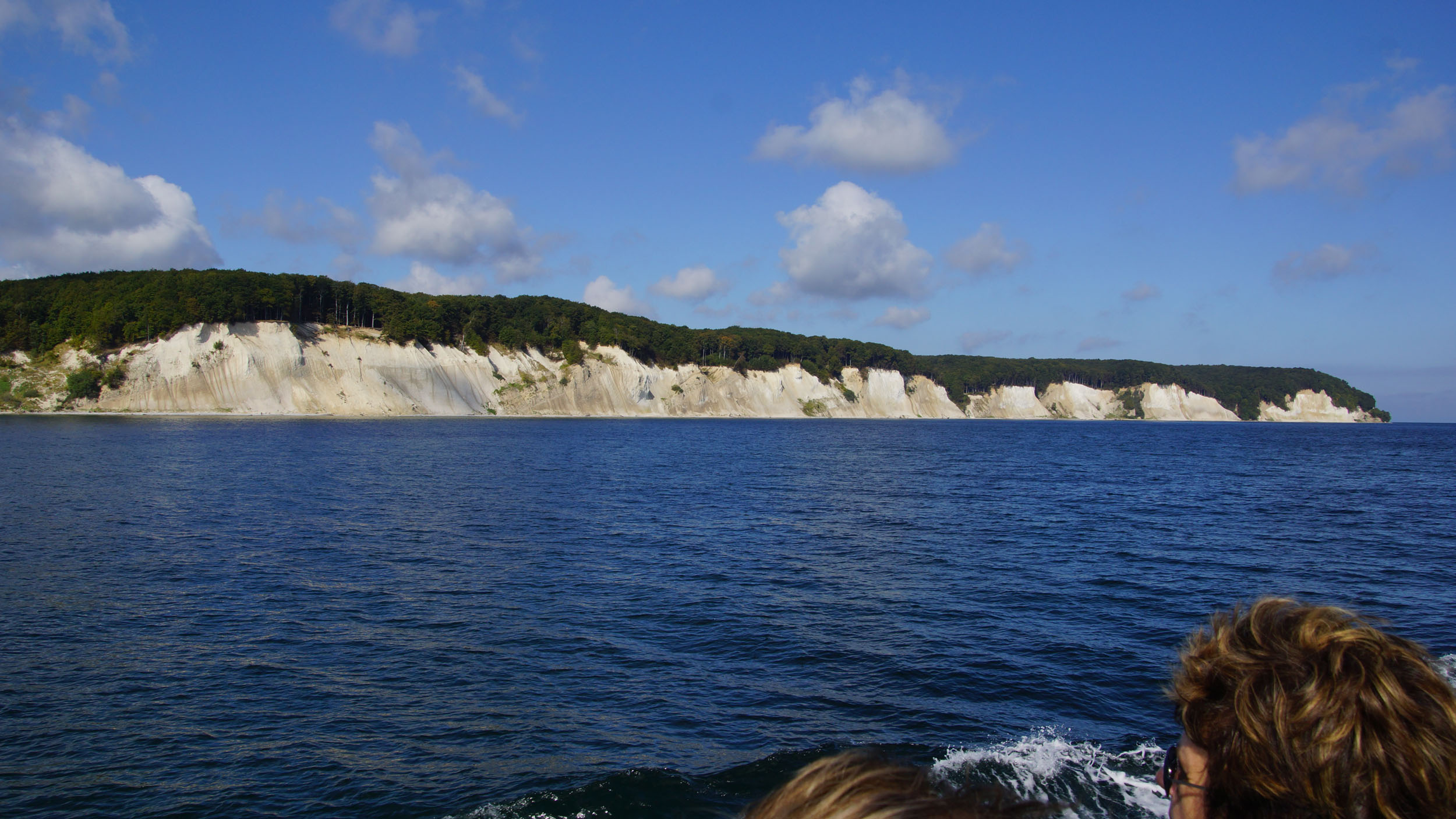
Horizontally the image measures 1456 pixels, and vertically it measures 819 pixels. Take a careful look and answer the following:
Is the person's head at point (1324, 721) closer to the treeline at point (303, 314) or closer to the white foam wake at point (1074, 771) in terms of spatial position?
the white foam wake at point (1074, 771)

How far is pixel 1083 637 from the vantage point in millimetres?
18125

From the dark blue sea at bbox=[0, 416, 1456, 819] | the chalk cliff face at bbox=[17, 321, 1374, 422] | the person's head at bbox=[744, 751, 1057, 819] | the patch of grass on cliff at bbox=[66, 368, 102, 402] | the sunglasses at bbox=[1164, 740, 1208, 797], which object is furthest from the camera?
the chalk cliff face at bbox=[17, 321, 1374, 422]

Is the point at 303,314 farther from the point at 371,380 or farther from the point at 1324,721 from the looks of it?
the point at 1324,721

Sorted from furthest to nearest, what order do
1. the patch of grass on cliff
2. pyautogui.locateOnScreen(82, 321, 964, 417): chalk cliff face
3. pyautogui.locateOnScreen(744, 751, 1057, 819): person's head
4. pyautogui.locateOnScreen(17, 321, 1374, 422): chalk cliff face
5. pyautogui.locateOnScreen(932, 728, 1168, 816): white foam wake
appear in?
pyautogui.locateOnScreen(82, 321, 964, 417): chalk cliff face
pyautogui.locateOnScreen(17, 321, 1374, 422): chalk cliff face
the patch of grass on cliff
pyautogui.locateOnScreen(932, 728, 1168, 816): white foam wake
pyautogui.locateOnScreen(744, 751, 1057, 819): person's head

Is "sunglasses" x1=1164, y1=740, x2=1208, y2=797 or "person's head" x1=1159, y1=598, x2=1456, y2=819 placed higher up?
"person's head" x1=1159, y1=598, x2=1456, y2=819

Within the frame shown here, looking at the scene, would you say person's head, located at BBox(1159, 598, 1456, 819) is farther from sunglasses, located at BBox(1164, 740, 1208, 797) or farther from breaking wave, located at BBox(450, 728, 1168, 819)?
breaking wave, located at BBox(450, 728, 1168, 819)

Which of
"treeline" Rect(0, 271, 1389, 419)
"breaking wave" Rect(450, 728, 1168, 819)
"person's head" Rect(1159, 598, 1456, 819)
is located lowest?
"breaking wave" Rect(450, 728, 1168, 819)

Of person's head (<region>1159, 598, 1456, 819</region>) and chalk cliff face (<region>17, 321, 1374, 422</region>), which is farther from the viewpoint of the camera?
chalk cliff face (<region>17, 321, 1374, 422</region>)

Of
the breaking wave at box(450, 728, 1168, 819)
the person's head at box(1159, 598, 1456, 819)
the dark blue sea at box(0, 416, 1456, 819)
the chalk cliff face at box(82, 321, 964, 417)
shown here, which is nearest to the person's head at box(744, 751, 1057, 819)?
the person's head at box(1159, 598, 1456, 819)

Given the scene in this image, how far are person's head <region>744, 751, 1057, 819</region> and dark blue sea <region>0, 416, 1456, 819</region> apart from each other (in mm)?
3126

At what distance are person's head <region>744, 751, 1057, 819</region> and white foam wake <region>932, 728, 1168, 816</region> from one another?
35.0ft

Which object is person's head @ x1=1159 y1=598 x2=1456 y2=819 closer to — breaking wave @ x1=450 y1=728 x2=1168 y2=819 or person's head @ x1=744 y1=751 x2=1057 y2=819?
person's head @ x1=744 y1=751 x2=1057 y2=819

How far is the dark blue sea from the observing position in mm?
11727

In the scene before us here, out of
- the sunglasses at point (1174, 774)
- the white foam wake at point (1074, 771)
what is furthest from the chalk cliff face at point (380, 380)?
the sunglasses at point (1174, 774)
